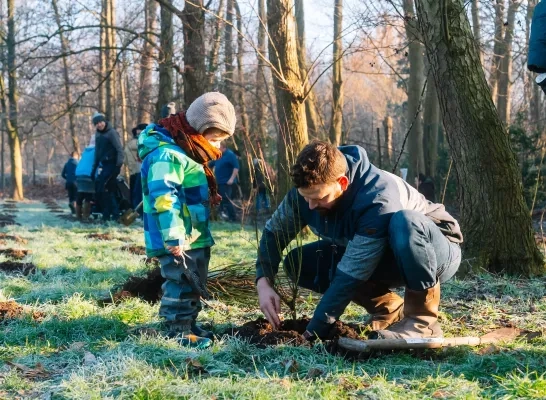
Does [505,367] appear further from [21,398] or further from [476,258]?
[476,258]

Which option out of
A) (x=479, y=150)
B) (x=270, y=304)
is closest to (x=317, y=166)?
(x=270, y=304)

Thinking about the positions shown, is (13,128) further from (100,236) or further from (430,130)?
(100,236)

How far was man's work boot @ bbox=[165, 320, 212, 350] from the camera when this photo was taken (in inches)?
143

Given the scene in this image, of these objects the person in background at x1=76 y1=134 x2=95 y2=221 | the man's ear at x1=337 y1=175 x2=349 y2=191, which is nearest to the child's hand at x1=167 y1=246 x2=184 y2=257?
the man's ear at x1=337 y1=175 x2=349 y2=191

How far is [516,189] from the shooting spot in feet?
18.9

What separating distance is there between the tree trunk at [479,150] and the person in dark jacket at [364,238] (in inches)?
80.2

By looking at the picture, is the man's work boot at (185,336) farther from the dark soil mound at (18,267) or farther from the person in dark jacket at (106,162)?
the person in dark jacket at (106,162)

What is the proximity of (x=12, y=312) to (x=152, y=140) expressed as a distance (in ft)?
5.03

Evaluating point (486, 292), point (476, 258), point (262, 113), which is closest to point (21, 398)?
point (486, 292)

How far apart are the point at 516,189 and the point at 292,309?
2674 mm

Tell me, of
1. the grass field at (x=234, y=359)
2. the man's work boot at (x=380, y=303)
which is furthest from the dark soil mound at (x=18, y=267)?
the man's work boot at (x=380, y=303)

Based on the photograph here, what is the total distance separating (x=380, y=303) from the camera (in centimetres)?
403

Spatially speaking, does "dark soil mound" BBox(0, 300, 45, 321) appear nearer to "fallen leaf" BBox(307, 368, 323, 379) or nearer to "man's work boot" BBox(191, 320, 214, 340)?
"man's work boot" BBox(191, 320, 214, 340)

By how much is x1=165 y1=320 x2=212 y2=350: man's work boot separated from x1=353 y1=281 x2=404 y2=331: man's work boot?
98 centimetres
